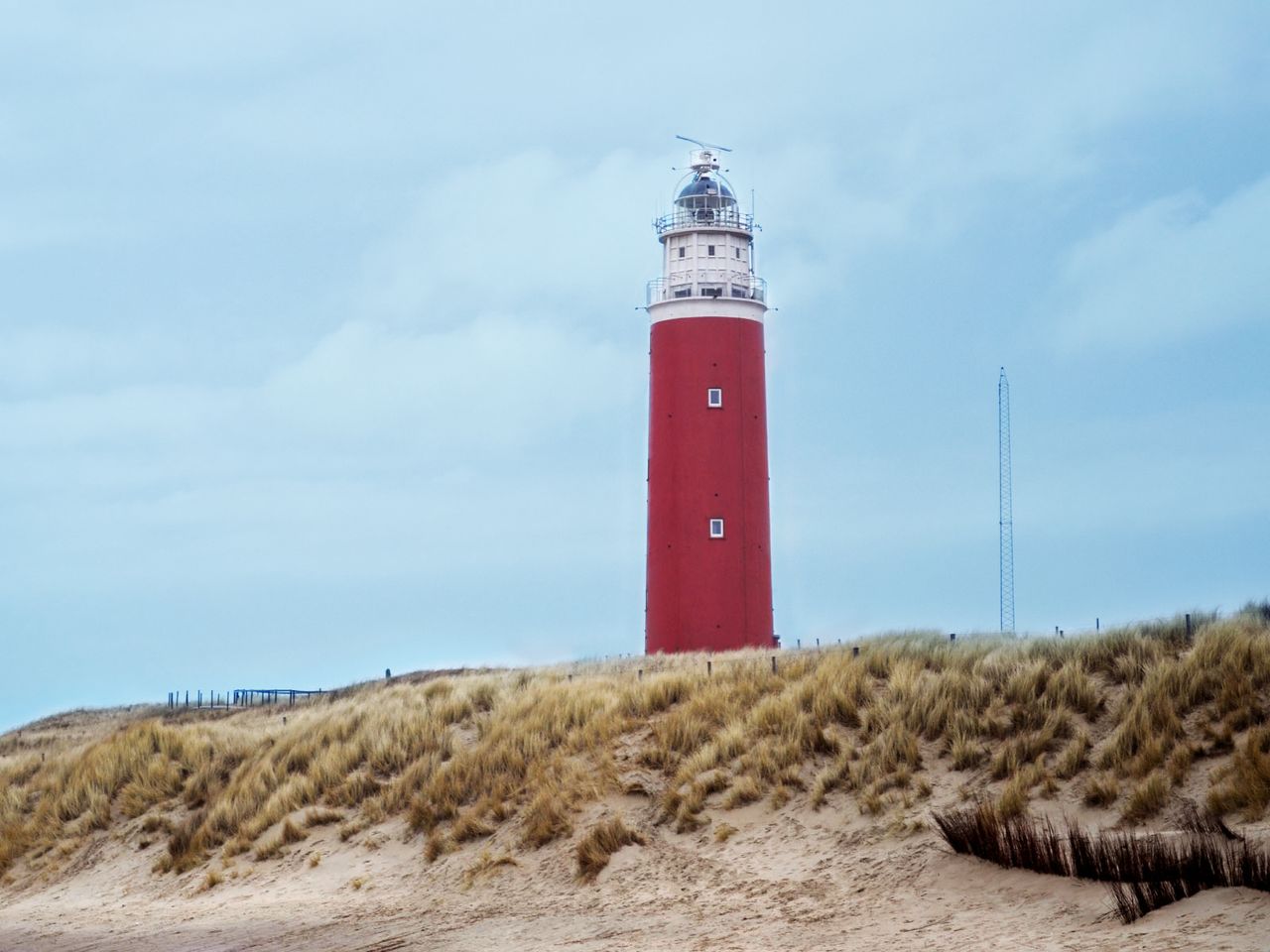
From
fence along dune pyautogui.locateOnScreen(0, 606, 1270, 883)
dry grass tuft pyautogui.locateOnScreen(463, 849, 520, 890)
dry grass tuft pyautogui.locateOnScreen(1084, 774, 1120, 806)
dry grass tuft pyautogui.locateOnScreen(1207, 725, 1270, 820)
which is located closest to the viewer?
dry grass tuft pyautogui.locateOnScreen(1207, 725, 1270, 820)

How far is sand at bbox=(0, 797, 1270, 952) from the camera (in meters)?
11.7

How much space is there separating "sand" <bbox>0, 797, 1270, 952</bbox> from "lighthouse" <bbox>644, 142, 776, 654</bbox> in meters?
14.2

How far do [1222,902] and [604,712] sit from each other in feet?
32.5

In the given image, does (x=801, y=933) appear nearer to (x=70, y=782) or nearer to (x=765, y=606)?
(x=70, y=782)

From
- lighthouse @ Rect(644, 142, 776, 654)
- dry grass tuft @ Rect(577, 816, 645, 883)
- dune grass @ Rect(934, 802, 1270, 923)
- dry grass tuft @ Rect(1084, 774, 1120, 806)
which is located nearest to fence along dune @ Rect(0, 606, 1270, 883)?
dry grass tuft @ Rect(1084, 774, 1120, 806)

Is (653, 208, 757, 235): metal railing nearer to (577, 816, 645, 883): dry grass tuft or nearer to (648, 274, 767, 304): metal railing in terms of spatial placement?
(648, 274, 767, 304): metal railing

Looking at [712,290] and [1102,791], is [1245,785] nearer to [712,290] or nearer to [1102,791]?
[1102,791]

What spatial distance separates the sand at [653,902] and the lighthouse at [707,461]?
14239 mm

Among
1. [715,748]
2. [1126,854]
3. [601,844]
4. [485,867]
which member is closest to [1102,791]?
[1126,854]

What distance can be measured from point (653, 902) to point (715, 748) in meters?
3.08

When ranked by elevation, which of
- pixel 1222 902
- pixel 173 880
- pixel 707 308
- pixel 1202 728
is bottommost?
pixel 173 880

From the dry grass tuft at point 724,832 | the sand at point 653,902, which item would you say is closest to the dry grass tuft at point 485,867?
the sand at point 653,902

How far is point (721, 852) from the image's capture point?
51.2ft

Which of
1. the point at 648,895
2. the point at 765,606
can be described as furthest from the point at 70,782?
the point at 765,606
